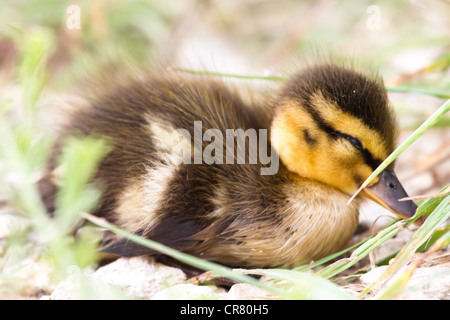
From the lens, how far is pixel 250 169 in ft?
3.91

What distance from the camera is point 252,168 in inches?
47.0

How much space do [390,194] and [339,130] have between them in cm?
19

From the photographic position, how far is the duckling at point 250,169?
3.80 ft

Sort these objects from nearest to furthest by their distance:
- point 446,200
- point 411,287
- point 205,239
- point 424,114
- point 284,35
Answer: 1. point 411,287
2. point 446,200
3. point 205,239
4. point 424,114
5. point 284,35

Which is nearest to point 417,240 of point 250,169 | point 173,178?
point 250,169

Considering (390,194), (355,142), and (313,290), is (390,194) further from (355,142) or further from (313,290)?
(313,290)

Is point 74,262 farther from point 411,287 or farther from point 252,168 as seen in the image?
point 411,287

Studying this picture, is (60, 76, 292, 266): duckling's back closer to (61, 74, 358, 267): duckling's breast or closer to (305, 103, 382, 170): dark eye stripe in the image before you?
(61, 74, 358, 267): duckling's breast

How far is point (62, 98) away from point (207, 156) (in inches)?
19.3

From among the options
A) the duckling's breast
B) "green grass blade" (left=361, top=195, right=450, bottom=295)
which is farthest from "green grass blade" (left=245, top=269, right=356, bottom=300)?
the duckling's breast

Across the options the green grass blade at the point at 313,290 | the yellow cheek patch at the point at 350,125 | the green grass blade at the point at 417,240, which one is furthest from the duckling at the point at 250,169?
the green grass blade at the point at 313,290

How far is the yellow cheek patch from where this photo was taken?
1139 millimetres
